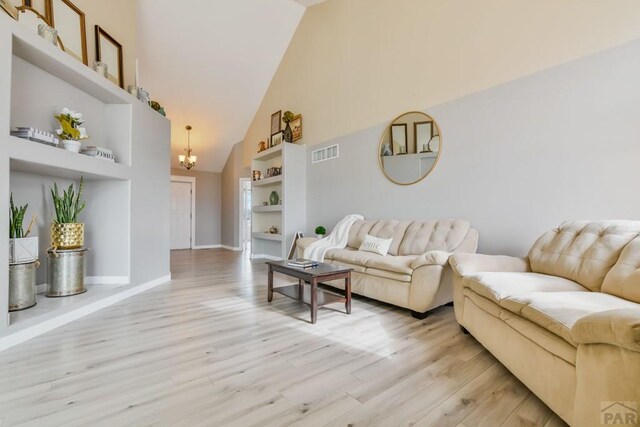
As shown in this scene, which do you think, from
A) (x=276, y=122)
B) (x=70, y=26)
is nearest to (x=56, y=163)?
(x=70, y=26)

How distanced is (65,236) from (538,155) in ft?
14.2

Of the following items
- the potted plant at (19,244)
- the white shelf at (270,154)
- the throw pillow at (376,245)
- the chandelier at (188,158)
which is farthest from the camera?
the chandelier at (188,158)

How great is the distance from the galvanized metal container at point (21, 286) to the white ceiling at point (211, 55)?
4.22 meters

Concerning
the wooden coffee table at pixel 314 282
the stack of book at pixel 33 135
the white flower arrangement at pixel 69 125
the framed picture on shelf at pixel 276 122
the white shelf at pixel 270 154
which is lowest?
the wooden coffee table at pixel 314 282

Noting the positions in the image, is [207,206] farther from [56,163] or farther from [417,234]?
[417,234]

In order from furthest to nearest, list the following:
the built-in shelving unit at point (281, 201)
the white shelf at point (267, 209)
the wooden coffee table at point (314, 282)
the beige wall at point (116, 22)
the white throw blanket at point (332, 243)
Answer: the white shelf at point (267, 209) → the built-in shelving unit at point (281, 201) → the white throw blanket at point (332, 243) → the beige wall at point (116, 22) → the wooden coffee table at point (314, 282)

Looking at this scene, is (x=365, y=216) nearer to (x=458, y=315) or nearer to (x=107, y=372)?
(x=458, y=315)

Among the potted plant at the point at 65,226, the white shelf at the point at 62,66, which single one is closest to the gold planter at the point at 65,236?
the potted plant at the point at 65,226

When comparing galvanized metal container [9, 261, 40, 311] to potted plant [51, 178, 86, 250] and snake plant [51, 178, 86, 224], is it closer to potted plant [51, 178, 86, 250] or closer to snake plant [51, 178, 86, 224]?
potted plant [51, 178, 86, 250]

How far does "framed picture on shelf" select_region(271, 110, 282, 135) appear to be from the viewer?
5.86 m

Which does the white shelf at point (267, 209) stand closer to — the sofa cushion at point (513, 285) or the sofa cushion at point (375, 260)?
the sofa cushion at point (375, 260)

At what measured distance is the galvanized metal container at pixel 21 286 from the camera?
2159 mm

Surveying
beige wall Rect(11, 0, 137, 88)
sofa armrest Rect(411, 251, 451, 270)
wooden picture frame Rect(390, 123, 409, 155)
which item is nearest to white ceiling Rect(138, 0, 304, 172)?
beige wall Rect(11, 0, 137, 88)

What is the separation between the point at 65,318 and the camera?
233 cm
